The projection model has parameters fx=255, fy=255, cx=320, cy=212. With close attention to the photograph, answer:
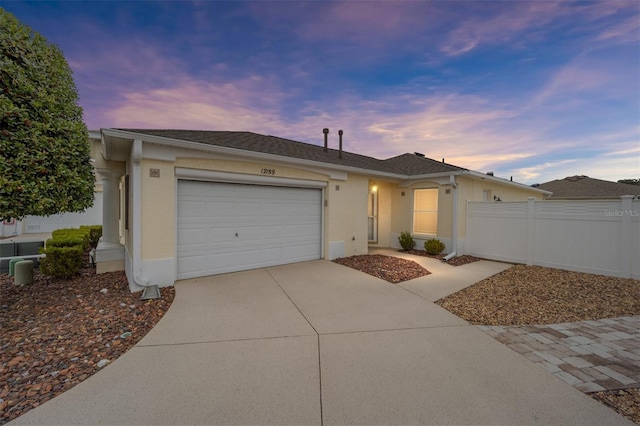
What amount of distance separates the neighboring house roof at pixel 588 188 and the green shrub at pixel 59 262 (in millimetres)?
27891

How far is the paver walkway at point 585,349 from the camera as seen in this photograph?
264 centimetres

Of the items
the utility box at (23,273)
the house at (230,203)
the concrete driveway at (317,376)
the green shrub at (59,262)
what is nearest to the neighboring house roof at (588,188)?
the house at (230,203)

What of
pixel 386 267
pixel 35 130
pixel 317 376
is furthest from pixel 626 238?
pixel 35 130

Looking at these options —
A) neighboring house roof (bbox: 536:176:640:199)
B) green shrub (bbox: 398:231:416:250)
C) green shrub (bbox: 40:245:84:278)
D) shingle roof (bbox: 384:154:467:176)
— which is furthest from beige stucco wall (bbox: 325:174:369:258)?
neighboring house roof (bbox: 536:176:640:199)

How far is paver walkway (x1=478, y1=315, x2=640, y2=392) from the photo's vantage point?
2.64 meters

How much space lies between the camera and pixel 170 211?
5.38 metres

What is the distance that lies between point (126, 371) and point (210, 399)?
1.11m

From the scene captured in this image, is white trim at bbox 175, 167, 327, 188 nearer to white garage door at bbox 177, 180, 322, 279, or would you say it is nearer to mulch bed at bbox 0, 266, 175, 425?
white garage door at bbox 177, 180, 322, 279

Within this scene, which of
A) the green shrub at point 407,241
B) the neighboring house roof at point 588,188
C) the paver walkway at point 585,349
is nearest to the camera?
the paver walkway at point 585,349

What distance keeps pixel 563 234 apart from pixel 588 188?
64.8 feet

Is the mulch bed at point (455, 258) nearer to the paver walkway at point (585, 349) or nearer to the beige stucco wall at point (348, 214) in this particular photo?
the beige stucco wall at point (348, 214)

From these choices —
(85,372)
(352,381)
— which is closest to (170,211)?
(85,372)

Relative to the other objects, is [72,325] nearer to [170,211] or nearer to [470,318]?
[170,211]

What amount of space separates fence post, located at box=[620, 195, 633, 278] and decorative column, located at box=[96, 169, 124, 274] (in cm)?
1285
